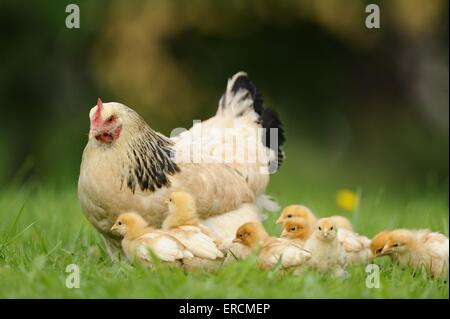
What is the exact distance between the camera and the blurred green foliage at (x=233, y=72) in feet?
23.8

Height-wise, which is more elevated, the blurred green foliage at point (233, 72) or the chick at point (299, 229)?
the blurred green foliage at point (233, 72)

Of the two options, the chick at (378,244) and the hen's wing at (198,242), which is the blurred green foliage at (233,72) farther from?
the hen's wing at (198,242)

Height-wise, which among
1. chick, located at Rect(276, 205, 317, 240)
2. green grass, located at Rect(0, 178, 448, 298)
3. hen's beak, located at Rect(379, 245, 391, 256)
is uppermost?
chick, located at Rect(276, 205, 317, 240)

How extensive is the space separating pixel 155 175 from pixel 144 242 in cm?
54

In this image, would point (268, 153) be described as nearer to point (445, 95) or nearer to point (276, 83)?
point (276, 83)

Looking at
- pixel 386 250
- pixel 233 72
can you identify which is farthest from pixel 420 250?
pixel 233 72

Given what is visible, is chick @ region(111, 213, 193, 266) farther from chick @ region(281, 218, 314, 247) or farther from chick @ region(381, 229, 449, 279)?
chick @ region(381, 229, 449, 279)

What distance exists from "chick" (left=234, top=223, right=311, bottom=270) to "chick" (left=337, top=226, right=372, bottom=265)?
439mm

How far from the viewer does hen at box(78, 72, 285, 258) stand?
394cm

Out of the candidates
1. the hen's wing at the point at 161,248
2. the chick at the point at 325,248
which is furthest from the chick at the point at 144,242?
the chick at the point at 325,248

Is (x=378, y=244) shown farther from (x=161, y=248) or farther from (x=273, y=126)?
(x=273, y=126)

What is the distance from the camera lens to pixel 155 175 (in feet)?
13.3

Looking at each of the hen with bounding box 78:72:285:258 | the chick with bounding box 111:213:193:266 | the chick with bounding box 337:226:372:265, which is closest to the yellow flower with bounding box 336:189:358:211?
the hen with bounding box 78:72:285:258
